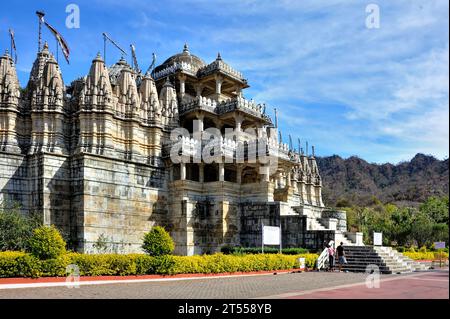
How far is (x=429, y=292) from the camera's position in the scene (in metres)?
16.2

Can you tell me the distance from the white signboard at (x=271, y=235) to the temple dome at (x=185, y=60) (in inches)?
900

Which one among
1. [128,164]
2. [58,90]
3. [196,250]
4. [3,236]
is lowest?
[196,250]

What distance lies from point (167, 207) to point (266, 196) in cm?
784

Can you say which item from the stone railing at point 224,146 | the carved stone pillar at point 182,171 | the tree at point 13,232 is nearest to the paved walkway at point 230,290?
the tree at point 13,232

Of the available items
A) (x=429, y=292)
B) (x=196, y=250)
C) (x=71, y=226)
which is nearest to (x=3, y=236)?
(x=71, y=226)

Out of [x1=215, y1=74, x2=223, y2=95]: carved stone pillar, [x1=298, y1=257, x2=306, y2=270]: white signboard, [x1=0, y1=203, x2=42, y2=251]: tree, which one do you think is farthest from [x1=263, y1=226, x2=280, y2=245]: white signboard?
[x1=215, y1=74, x2=223, y2=95]: carved stone pillar

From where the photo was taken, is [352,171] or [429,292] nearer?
[429,292]

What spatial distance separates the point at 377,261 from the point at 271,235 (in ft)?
20.9

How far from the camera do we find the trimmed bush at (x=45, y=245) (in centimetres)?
1988

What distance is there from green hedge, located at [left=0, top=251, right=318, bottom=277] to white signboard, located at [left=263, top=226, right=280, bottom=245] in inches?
46.4

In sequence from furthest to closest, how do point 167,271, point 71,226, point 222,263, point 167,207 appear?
point 167,207 < point 71,226 < point 222,263 < point 167,271

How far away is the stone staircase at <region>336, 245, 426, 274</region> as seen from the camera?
27.5m

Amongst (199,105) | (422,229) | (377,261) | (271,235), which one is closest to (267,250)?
(271,235)
